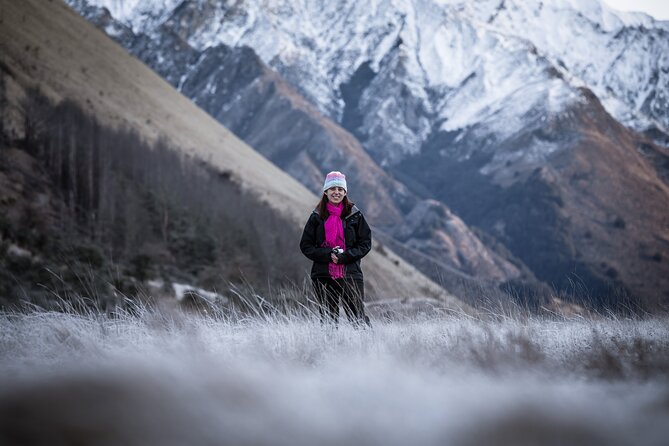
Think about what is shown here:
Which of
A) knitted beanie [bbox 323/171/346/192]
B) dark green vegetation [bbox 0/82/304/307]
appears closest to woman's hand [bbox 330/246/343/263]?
knitted beanie [bbox 323/171/346/192]

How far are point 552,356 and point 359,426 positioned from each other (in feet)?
6.71

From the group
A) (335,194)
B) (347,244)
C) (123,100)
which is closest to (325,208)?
(335,194)

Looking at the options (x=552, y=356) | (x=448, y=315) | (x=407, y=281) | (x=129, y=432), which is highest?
(x=552, y=356)

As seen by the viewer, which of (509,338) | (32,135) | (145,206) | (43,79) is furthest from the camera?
(43,79)

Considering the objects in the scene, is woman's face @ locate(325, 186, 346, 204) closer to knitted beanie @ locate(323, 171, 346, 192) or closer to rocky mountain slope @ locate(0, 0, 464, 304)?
knitted beanie @ locate(323, 171, 346, 192)

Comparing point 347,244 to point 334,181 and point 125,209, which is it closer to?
point 334,181

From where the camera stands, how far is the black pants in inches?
281

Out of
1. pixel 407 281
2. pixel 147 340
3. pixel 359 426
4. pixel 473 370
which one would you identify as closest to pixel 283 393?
pixel 359 426

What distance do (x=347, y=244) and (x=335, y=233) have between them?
190mm

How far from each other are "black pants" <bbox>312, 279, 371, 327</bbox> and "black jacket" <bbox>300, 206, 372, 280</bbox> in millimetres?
106

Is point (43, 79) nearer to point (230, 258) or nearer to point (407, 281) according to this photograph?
point (230, 258)

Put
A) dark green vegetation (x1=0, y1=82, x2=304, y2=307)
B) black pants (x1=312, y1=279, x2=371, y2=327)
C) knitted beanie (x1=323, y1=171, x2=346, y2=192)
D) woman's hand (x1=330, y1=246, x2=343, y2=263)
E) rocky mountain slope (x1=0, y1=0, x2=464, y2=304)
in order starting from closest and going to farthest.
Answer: black pants (x1=312, y1=279, x2=371, y2=327) < woman's hand (x1=330, y1=246, x2=343, y2=263) < knitted beanie (x1=323, y1=171, x2=346, y2=192) < dark green vegetation (x1=0, y1=82, x2=304, y2=307) < rocky mountain slope (x1=0, y1=0, x2=464, y2=304)

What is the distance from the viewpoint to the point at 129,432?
3275 millimetres

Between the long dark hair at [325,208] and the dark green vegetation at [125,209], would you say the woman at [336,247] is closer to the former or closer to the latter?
the long dark hair at [325,208]
